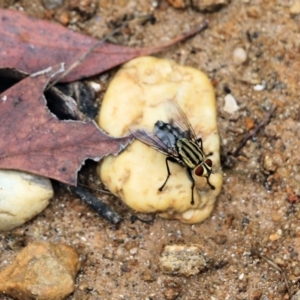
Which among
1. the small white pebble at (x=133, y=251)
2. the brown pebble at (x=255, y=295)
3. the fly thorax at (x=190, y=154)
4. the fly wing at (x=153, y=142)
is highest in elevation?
the fly wing at (x=153, y=142)

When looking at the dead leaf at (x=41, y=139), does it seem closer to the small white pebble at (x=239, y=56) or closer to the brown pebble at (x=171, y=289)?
the brown pebble at (x=171, y=289)

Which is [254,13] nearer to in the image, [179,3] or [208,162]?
[179,3]

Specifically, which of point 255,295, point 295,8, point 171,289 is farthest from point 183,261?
point 295,8

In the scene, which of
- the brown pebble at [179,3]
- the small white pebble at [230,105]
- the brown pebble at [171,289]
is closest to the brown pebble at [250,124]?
the small white pebble at [230,105]

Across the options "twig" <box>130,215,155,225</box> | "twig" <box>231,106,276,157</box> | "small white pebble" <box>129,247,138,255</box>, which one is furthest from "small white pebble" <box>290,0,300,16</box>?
"small white pebble" <box>129,247,138,255</box>

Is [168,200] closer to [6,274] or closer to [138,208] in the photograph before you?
[138,208]

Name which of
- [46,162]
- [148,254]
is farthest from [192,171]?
[46,162]
